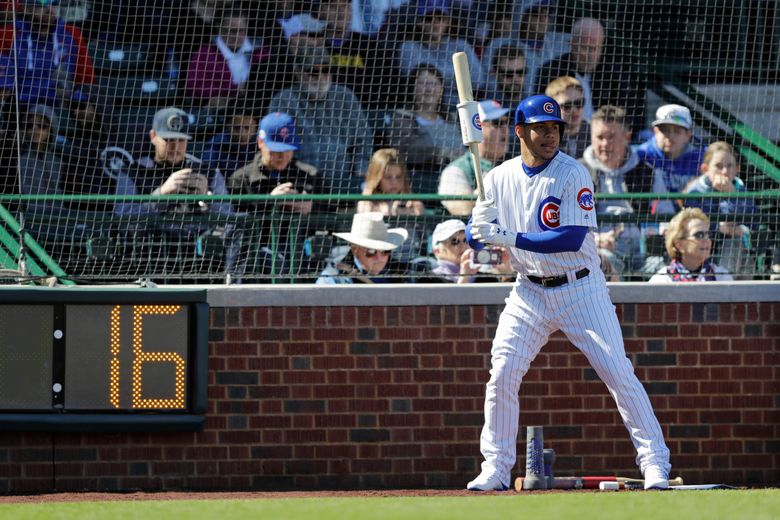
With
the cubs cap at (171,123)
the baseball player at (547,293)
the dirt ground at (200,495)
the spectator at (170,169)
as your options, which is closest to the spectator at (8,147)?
the spectator at (170,169)

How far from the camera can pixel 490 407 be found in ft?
21.7

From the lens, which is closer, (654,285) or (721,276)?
(654,285)

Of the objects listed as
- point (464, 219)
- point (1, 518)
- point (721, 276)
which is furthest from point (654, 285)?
point (1, 518)

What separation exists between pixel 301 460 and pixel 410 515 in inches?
103

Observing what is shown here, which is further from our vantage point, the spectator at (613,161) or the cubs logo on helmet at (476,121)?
the spectator at (613,161)

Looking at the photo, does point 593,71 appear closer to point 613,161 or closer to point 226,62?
point 613,161

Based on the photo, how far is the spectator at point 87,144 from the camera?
29.1 feet

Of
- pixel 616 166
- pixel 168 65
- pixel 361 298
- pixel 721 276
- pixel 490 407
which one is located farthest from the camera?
pixel 168 65

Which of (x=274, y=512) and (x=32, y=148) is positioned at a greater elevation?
(x=32, y=148)

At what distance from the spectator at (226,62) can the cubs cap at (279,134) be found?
58 cm

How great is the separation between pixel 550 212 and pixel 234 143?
332cm

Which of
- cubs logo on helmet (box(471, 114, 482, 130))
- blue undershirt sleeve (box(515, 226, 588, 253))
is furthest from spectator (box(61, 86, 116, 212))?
blue undershirt sleeve (box(515, 226, 588, 253))

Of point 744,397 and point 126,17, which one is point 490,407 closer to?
point 744,397

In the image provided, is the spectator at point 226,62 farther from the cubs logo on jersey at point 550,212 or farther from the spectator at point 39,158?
the cubs logo on jersey at point 550,212
